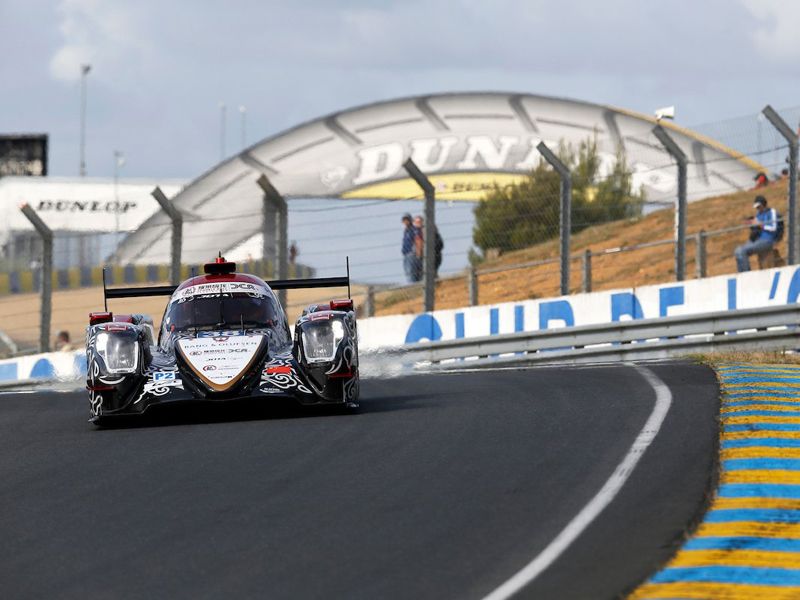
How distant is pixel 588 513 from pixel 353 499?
1.28 m

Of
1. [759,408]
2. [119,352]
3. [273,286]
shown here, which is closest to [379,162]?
[273,286]

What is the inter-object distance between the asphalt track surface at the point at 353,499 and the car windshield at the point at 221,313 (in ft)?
2.77

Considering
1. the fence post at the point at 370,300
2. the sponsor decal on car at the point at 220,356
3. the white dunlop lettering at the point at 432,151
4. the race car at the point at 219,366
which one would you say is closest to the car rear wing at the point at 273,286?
the race car at the point at 219,366

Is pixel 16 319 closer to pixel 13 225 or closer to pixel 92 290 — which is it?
pixel 92 290

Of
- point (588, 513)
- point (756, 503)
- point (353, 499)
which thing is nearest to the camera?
point (588, 513)

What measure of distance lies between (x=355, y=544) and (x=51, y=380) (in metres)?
14.4

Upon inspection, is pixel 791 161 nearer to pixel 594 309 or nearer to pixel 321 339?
pixel 594 309

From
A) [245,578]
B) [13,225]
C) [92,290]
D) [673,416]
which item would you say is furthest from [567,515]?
[13,225]

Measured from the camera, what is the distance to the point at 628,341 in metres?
19.1

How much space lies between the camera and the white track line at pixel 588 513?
6.38m

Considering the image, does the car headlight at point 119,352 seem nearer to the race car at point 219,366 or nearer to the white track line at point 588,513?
the race car at point 219,366

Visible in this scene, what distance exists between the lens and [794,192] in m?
19.2

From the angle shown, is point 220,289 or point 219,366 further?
point 220,289

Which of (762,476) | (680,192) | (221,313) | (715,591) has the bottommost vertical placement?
(715,591)
